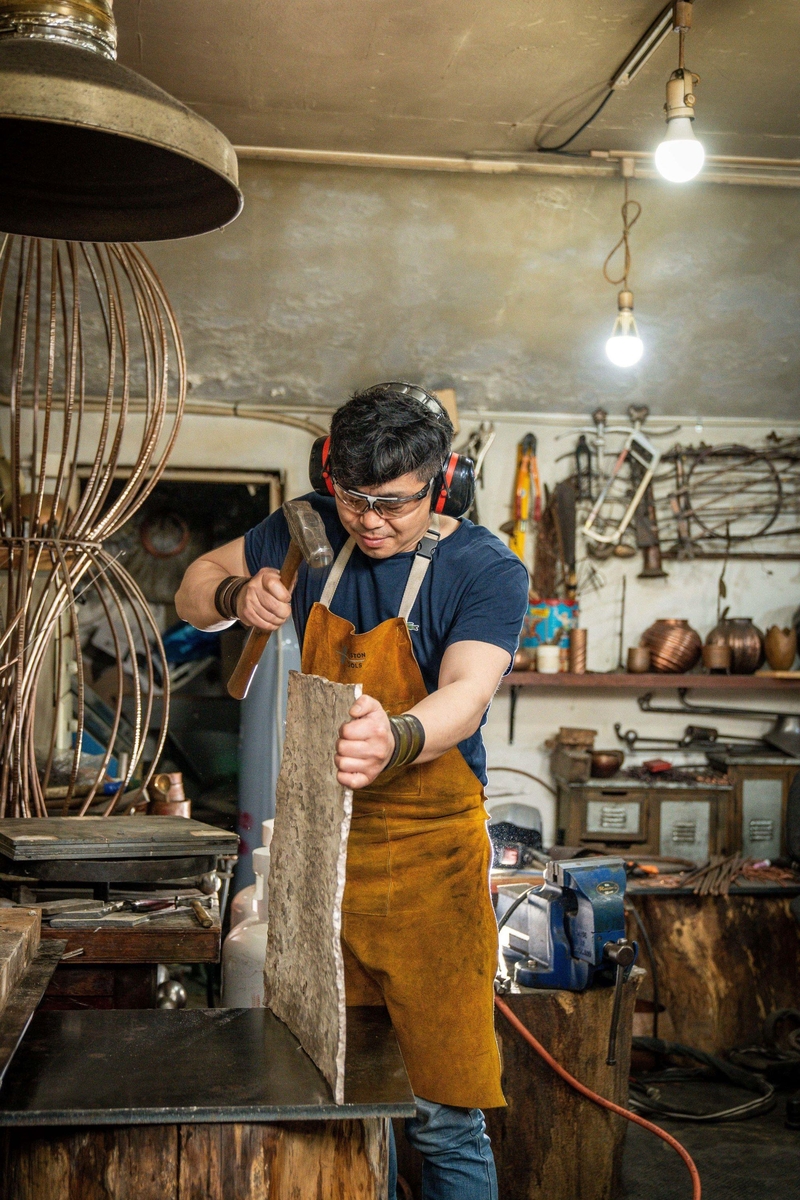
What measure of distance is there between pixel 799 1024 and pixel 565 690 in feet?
7.30

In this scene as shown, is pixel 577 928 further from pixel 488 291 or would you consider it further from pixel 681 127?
pixel 488 291

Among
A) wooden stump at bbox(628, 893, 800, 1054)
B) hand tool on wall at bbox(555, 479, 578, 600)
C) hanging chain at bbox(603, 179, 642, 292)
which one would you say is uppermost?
hanging chain at bbox(603, 179, 642, 292)

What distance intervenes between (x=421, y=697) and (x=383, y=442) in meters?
0.56

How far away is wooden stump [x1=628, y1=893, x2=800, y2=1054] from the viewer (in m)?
4.86

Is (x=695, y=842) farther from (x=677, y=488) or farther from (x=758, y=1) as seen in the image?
(x=758, y=1)

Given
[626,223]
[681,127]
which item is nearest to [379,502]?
[681,127]

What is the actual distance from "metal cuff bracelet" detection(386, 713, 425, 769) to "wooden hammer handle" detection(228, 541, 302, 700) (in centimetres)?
43

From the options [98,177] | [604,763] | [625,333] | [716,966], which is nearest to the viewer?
[98,177]

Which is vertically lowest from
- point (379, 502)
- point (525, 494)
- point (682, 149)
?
point (379, 502)

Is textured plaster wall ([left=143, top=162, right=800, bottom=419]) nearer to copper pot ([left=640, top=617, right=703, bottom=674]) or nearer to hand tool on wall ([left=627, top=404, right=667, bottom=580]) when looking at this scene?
hand tool on wall ([left=627, top=404, right=667, bottom=580])

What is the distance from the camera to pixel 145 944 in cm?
239

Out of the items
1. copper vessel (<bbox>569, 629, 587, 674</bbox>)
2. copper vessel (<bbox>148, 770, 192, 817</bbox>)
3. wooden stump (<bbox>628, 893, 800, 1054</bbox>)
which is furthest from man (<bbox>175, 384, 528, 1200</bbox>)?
copper vessel (<bbox>569, 629, 587, 674</bbox>)

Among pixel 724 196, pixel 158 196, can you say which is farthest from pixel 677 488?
pixel 158 196

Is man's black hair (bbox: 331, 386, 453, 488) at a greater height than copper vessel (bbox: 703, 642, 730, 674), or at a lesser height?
greater
